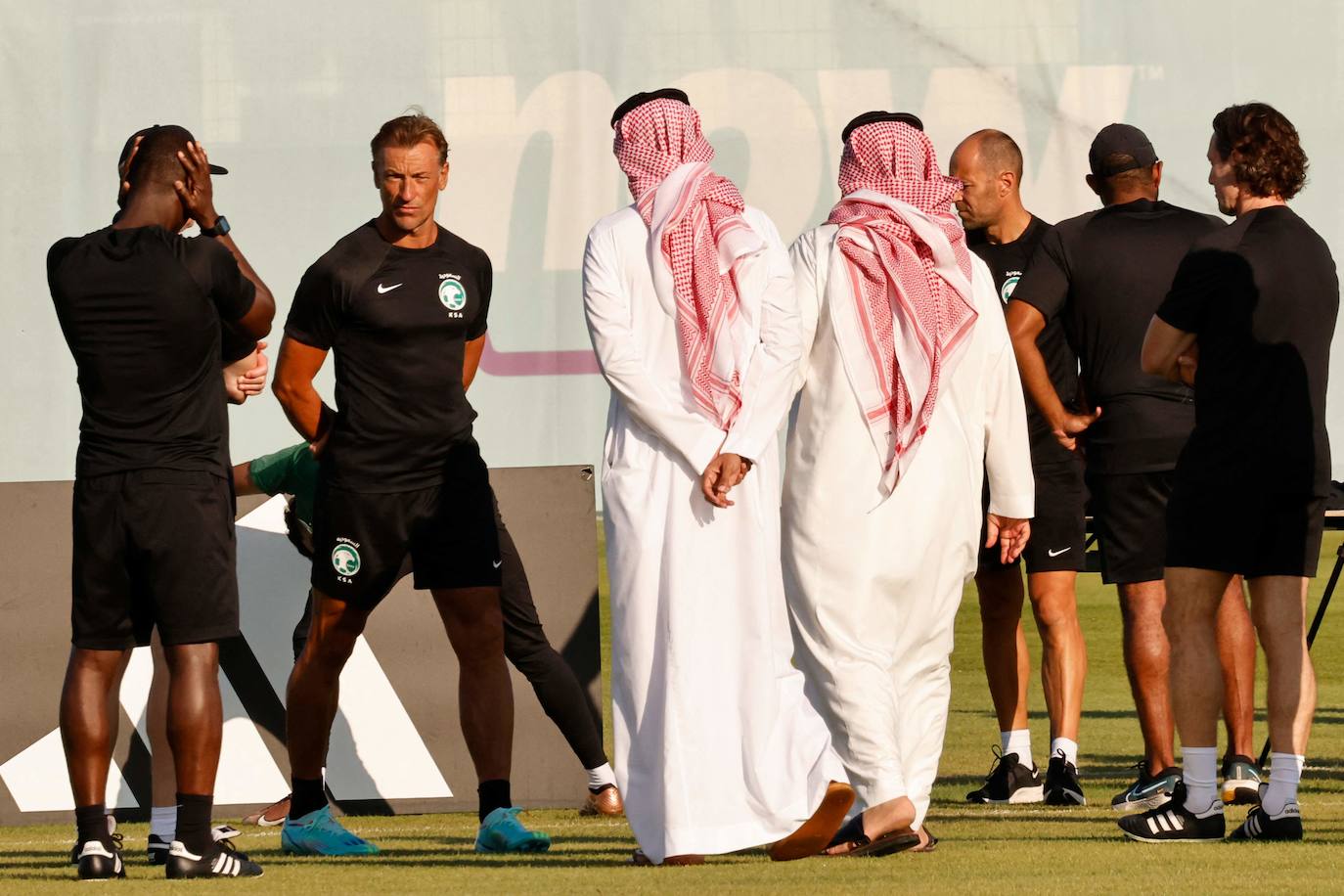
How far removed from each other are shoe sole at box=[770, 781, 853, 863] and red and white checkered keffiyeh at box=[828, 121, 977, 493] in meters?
0.73

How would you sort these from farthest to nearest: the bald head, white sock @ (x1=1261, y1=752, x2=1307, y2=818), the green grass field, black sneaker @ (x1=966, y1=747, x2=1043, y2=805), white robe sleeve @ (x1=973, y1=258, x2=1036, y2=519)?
the bald head
black sneaker @ (x1=966, y1=747, x2=1043, y2=805)
white robe sleeve @ (x1=973, y1=258, x2=1036, y2=519)
white sock @ (x1=1261, y1=752, x2=1307, y2=818)
the green grass field

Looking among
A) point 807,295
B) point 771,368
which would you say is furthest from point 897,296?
point 771,368

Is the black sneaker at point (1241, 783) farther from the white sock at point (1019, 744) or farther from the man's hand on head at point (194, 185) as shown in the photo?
the man's hand on head at point (194, 185)

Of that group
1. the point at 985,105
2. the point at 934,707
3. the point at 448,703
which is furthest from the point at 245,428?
the point at 934,707

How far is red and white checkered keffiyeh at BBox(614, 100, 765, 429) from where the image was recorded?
4.89 meters

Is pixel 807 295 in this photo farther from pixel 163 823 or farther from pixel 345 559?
pixel 163 823

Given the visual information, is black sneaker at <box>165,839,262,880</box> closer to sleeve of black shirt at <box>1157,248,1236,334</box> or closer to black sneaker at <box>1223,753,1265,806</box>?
sleeve of black shirt at <box>1157,248,1236,334</box>

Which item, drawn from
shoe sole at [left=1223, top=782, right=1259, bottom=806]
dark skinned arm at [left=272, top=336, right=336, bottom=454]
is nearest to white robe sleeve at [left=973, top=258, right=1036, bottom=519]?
shoe sole at [left=1223, top=782, right=1259, bottom=806]

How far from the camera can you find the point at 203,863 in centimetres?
476

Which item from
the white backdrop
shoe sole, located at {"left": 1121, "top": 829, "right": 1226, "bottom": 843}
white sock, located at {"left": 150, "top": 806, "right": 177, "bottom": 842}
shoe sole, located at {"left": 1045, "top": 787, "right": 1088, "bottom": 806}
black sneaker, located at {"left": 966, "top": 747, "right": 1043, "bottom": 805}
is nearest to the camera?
shoe sole, located at {"left": 1121, "top": 829, "right": 1226, "bottom": 843}

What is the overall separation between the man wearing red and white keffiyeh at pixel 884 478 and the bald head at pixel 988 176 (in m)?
1.40

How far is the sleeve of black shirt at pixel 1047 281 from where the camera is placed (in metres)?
6.21

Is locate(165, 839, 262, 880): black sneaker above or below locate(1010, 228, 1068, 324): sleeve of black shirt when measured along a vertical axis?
below

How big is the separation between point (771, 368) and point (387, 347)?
0.98 meters
